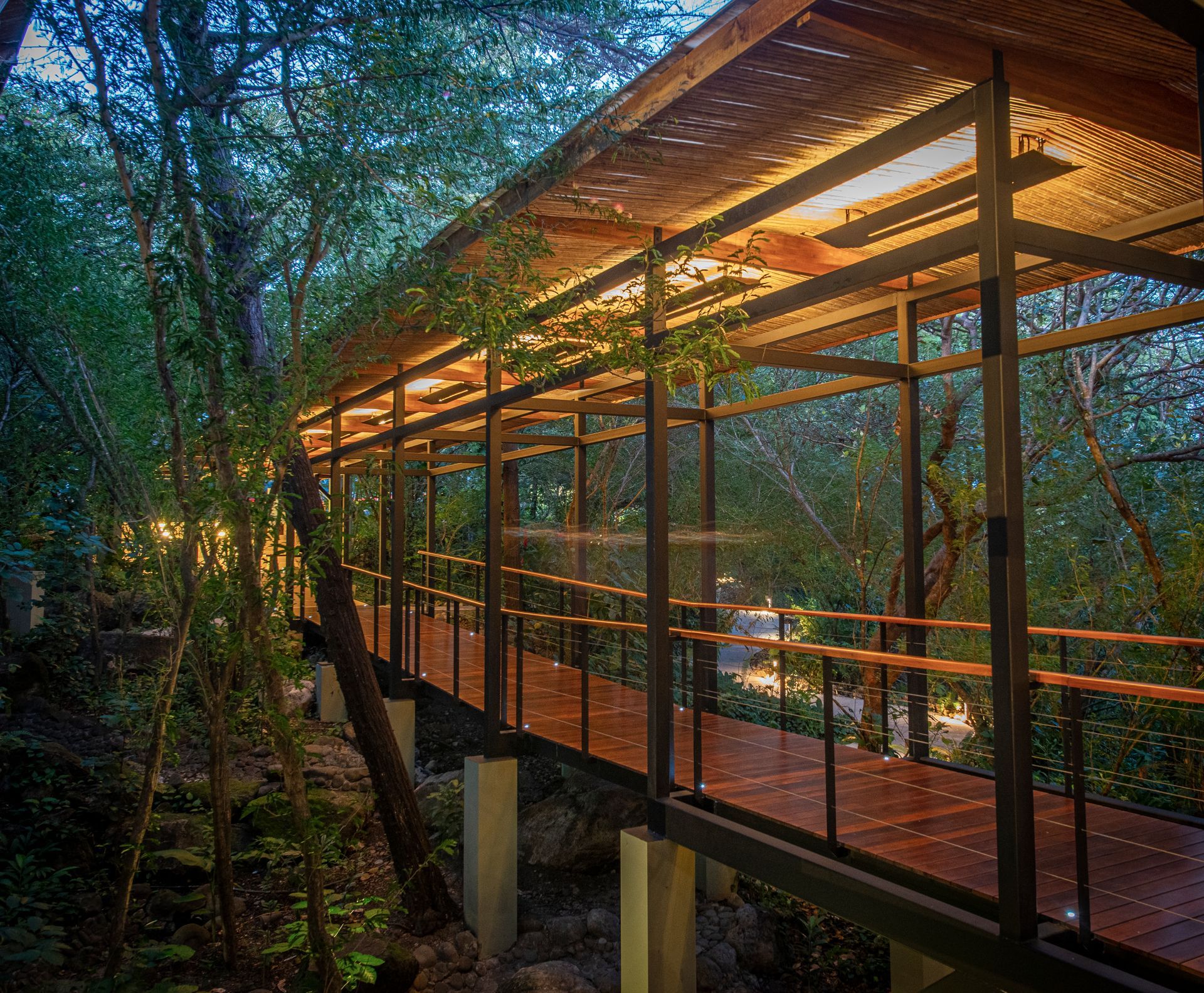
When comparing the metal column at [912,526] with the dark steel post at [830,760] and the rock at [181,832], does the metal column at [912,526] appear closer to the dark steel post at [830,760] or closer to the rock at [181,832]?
the dark steel post at [830,760]

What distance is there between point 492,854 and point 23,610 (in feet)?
21.3

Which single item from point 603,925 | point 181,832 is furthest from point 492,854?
point 181,832

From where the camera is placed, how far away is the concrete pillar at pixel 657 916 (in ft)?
12.4

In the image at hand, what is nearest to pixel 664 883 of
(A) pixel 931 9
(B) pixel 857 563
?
(A) pixel 931 9

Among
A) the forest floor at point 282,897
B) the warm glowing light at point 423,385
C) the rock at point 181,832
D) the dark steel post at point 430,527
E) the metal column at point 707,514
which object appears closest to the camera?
the forest floor at point 282,897

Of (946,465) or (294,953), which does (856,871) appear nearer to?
(294,953)

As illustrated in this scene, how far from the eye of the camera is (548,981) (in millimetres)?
4676

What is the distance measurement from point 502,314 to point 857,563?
23.9ft

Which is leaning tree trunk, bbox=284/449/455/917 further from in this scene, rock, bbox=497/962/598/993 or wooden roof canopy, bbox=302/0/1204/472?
wooden roof canopy, bbox=302/0/1204/472

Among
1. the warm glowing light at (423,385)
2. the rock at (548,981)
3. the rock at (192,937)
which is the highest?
the warm glowing light at (423,385)

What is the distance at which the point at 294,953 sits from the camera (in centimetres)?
524

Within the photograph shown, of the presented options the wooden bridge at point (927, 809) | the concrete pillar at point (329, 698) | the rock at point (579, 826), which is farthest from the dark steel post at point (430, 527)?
the wooden bridge at point (927, 809)

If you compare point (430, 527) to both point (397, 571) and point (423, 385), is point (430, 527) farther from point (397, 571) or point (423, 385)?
point (397, 571)

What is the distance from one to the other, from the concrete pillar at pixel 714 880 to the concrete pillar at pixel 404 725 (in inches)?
113
